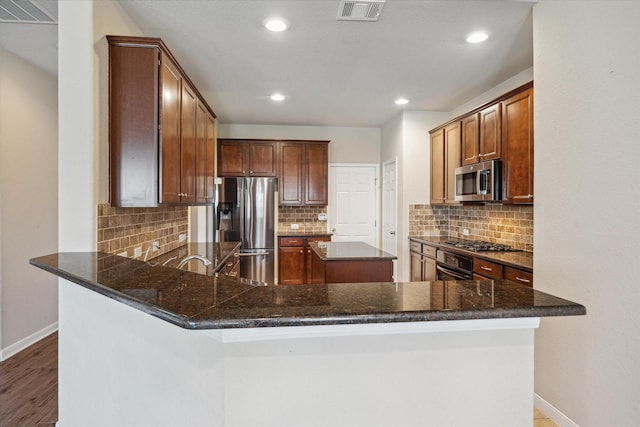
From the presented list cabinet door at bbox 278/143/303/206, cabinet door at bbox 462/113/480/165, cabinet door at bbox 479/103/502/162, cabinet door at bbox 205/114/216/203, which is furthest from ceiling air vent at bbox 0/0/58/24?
cabinet door at bbox 462/113/480/165

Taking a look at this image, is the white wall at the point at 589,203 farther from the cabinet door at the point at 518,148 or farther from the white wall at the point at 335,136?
the white wall at the point at 335,136

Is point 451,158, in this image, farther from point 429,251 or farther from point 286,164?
point 286,164

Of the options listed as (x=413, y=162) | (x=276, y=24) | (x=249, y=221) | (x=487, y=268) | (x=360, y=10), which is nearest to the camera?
(x=360, y=10)

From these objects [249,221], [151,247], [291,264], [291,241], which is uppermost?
[249,221]

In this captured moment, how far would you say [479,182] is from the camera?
365cm

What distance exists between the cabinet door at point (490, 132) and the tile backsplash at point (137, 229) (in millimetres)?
3229

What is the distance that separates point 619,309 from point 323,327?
5.43 ft

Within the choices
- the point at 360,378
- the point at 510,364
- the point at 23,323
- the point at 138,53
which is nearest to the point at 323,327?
the point at 360,378

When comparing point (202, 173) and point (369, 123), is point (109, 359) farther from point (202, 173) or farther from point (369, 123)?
point (369, 123)

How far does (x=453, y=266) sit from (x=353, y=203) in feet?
8.64

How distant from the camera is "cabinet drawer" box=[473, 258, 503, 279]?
2.98 m

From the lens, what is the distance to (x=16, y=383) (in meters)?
2.68

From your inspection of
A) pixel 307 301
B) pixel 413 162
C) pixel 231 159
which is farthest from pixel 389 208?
pixel 307 301

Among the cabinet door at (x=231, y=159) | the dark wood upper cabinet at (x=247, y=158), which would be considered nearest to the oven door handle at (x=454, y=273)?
the dark wood upper cabinet at (x=247, y=158)
